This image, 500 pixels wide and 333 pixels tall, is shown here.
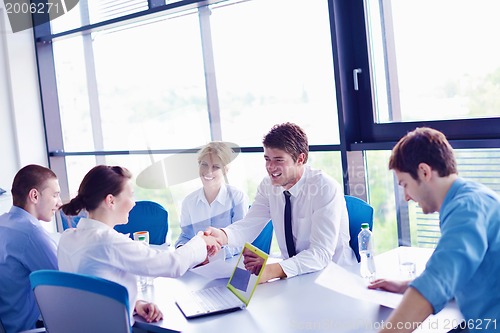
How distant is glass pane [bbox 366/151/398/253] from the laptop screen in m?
1.63

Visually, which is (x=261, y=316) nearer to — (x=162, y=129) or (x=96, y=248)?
(x=96, y=248)

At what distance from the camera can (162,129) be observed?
5.74m

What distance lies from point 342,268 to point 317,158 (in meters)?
1.70

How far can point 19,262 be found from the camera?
9.59 ft

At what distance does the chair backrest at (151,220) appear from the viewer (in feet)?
13.5

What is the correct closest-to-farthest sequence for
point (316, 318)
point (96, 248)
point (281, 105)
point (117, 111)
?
1. point (316, 318)
2. point (96, 248)
3. point (281, 105)
4. point (117, 111)

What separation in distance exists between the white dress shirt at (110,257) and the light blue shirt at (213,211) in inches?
55.1

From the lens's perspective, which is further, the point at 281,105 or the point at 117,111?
the point at 117,111

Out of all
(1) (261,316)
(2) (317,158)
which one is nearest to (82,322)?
(1) (261,316)

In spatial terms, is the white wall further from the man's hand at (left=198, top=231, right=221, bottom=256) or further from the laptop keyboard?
the laptop keyboard

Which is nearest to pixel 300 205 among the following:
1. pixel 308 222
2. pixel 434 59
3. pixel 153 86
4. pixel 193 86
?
pixel 308 222

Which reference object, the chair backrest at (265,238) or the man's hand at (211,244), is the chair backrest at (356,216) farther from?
the man's hand at (211,244)

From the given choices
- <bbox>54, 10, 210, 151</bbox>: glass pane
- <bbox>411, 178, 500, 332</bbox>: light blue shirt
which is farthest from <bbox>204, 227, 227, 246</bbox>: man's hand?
<bbox>54, 10, 210, 151</bbox>: glass pane

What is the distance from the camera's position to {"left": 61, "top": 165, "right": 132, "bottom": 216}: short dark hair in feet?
8.40
